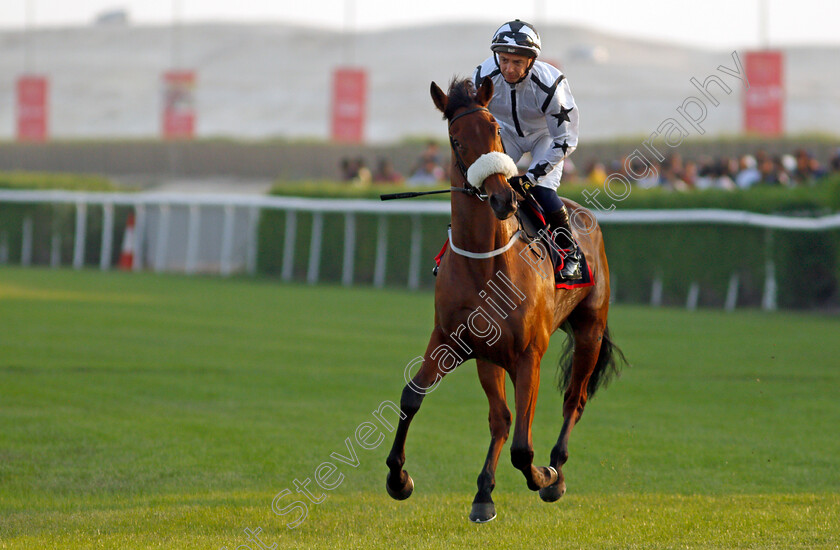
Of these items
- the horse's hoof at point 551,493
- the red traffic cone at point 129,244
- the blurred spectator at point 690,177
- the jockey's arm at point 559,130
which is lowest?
the red traffic cone at point 129,244

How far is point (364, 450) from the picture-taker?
21.6 ft

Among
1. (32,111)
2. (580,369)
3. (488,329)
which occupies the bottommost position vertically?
(580,369)

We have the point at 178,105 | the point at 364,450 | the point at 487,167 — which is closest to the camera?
the point at 487,167

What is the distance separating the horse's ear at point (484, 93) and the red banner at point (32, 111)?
30094 millimetres

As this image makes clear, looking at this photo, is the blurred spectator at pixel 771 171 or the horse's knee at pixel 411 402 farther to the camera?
the blurred spectator at pixel 771 171

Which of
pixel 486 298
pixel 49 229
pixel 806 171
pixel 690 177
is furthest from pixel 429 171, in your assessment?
pixel 486 298

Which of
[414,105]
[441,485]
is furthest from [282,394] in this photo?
[414,105]

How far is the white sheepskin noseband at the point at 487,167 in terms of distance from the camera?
451 centimetres

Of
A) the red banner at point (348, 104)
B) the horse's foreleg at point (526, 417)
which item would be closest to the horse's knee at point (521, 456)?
the horse's foreleg at point (526, 417)

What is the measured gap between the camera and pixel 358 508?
5.24 m

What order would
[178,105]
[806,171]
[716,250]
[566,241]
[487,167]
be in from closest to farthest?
[487,167], [566,241], [716,250], [806,171], [178,105]

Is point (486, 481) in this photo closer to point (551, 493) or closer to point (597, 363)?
point (551, 493)

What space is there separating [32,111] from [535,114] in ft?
99.4

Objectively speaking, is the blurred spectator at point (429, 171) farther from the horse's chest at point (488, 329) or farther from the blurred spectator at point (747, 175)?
the horse's chest at point (488, 329)
